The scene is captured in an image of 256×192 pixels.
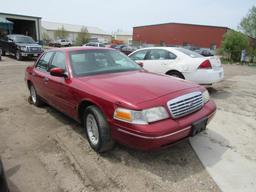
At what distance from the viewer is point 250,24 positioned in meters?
30.2

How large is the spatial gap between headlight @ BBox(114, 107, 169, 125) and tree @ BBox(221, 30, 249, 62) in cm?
2567

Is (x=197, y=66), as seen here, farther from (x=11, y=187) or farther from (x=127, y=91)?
(x=11, y=187)

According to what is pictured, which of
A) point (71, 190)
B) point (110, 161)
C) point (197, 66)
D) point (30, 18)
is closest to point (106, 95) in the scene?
point (110, 161)

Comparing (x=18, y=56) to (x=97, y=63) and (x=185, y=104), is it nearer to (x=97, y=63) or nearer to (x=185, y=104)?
(x=97, y=63)

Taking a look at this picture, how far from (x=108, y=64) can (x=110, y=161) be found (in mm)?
1823

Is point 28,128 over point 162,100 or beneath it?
beneath

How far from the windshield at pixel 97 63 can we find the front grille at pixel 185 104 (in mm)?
1461

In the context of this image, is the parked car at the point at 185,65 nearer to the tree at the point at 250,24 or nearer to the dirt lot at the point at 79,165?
the dirt lot at the point at 79,165

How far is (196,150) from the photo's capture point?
11.2 feet

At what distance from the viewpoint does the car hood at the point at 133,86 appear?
279 cm

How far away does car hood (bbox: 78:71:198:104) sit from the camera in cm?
279

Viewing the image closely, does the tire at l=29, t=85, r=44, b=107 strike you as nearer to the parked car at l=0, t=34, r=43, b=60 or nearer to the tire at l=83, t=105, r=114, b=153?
the tire at l=83, t=105, r=114, b=153

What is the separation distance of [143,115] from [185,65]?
4.08 meters

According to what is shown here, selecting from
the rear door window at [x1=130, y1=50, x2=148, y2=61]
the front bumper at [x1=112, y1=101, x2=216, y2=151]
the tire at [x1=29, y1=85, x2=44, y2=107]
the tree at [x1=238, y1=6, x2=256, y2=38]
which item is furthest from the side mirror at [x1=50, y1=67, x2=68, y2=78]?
A: the tree at [x1=238, y1=6, x2=256, y2=38]
